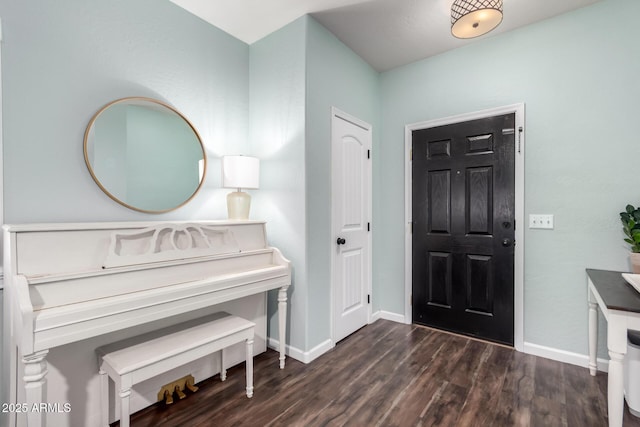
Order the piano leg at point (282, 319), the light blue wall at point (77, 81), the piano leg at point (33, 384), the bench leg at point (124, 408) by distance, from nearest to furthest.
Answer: the piano leg at point (33, 384) < the bench leg at point (124, 408) < the light blue wall at point (77, 81) < the piano leg at point (282, 319)

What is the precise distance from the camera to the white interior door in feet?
8.60

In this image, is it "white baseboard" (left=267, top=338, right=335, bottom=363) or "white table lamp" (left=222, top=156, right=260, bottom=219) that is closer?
"white table lamp" (left=222, top=156, right=260, bottom=219)

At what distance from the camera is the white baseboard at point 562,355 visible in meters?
2.11

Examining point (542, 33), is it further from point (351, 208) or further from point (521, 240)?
point (351, 208)

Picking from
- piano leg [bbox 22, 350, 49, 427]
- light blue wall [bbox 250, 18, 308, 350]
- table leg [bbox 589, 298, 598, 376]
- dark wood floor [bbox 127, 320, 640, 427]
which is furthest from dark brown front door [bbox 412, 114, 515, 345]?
piano leg [bbox 22, 350, 49, 427]

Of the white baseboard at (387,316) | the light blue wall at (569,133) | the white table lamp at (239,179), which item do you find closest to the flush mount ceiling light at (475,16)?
the light blue wall at (569,133)

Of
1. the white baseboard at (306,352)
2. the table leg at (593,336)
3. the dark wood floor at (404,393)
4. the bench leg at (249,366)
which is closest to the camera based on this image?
the dark wood floor at (404,393)

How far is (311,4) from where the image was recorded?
2.17 meters

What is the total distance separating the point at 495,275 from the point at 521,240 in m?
0.36

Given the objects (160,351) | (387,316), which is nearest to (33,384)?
(160,351)

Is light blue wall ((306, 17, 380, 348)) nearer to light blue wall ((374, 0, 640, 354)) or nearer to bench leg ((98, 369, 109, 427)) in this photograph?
light blue wall ((374, 0, 640, 354))

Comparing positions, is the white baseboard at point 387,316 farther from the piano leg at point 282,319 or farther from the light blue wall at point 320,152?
the piano leg at point 282,319

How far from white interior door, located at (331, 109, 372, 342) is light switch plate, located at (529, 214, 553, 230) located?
1377 millimetres

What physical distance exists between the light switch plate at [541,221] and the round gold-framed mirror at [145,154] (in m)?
2.62
